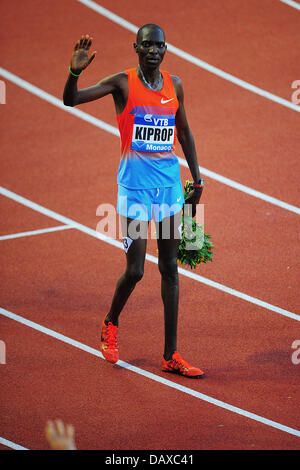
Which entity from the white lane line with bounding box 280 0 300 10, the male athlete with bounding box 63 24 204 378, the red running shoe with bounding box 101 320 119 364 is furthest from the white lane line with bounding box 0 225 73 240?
the white lane line with bounding box 280 0 300 10

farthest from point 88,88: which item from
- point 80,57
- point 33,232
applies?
point 33,232

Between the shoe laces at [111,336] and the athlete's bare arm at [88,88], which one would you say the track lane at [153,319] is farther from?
the athlete's bare arm at [88,88]

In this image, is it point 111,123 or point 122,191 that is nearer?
point 122,191

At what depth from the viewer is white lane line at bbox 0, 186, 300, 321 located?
7.36 m

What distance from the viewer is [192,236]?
6434 mm

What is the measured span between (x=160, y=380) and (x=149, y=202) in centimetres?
143

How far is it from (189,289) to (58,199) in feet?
9.12

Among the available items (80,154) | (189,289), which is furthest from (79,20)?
(189,289)

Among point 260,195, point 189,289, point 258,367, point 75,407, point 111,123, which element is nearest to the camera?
point 75,407

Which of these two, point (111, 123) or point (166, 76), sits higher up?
point (111, 123)

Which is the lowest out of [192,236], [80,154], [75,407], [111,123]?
[75,407]

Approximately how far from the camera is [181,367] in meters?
6.20
